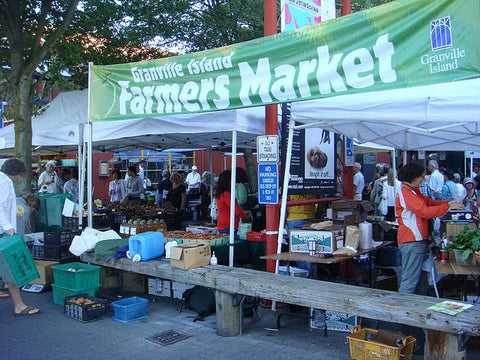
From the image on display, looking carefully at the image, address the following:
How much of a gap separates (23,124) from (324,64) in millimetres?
6787

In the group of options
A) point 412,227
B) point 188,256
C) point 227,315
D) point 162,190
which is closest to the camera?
point 412,227

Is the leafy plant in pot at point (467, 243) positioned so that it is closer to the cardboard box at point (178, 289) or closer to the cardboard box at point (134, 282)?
the cardboard box at point (178, 289)

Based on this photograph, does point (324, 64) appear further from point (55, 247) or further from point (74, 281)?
point (55, 247)

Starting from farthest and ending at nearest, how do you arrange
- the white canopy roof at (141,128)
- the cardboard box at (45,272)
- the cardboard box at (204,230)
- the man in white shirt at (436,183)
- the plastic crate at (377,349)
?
the man in white shirt at (436,183)
the cardboard box at (204,230)
the cardboard box at (45,272)
the white canopy roof at (141,128)
the plastic crate at (377,349)

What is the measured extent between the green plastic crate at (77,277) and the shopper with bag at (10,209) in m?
0.49

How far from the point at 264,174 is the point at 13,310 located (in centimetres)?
390

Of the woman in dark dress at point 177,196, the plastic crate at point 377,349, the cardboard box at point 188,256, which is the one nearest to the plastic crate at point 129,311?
the cardboard box at point 188,256

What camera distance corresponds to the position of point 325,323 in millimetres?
4965

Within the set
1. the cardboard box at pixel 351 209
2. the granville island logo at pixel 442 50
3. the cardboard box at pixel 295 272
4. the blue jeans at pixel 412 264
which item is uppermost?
the granville island logo at pixel 442 50

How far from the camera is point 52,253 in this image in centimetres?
715

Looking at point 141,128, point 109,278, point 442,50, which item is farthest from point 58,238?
point 442,50

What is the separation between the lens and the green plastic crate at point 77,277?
19.6 feet

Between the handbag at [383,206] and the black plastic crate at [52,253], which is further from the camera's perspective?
the handbag at [383,206]

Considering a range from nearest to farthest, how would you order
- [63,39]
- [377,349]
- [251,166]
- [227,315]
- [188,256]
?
[377,349], [227,315], [188,256], [63,39], [251,166]
